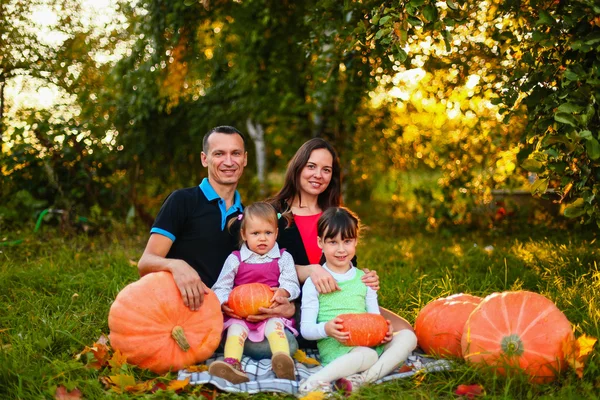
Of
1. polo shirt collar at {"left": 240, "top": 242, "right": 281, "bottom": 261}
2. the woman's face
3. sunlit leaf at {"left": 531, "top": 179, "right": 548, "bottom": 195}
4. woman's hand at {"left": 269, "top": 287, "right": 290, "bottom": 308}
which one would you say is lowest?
woman's hand at {"left": 269, "top": 287, "right": 290, "bottom": 308}

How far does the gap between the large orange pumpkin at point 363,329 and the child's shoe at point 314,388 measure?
Result: 29 cm

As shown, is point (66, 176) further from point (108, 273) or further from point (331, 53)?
point (331, 53)

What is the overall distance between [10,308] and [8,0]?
11.8 feet

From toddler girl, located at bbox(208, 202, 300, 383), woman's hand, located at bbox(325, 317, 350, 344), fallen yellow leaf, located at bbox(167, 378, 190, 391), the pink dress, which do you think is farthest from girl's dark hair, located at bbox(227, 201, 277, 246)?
fallen yellow leaf, located at bbox(167, 378, 190, 391)

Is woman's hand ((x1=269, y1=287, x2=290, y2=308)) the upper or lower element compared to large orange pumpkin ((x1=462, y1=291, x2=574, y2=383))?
upper

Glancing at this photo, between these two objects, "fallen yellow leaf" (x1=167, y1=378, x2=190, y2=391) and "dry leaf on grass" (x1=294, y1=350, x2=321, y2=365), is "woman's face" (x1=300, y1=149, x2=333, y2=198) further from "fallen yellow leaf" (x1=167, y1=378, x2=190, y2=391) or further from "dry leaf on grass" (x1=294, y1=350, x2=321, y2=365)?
"fallen yellow leaf" (x1=167, y1=378, x2=190, y2=391)

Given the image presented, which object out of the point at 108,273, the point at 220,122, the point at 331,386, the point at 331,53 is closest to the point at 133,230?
the point at 108,273

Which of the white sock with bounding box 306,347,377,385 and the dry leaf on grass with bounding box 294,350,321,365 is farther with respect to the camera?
the dry leaf on grass with bounding box 294,350,321,365

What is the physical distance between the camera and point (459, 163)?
6.90 metres

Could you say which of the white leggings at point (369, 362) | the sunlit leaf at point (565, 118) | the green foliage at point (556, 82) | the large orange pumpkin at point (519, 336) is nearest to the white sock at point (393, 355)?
the white leggings at point (369, 362)

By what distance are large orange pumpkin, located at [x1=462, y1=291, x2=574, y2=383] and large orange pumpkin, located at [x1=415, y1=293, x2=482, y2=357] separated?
0.22 m

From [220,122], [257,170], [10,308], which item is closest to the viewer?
[10,308]

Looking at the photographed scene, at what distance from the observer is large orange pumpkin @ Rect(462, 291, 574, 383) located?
271cm

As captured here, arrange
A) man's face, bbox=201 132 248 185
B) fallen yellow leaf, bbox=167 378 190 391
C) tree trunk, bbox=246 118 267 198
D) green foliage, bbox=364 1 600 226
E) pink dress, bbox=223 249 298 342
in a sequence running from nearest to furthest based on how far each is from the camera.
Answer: fallen yellow leaf, bbox=167 378 190 391, green foliage, bbox=364 1 600 226, pink dress, bbox=223 249 298 342, man's face, bbox=201 132 248 185, tree trunk, bbox=246 118 267 198
